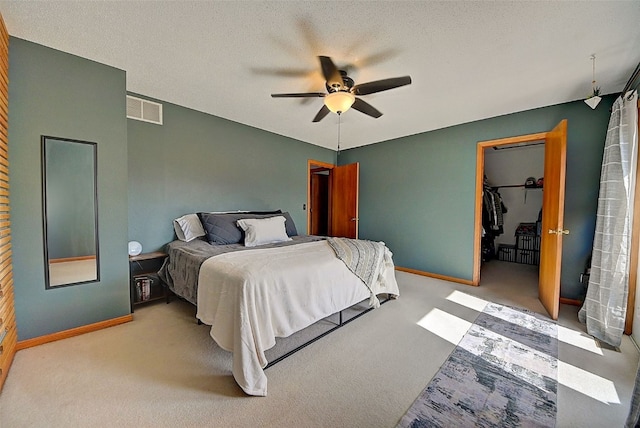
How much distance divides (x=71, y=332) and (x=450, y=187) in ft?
16.4

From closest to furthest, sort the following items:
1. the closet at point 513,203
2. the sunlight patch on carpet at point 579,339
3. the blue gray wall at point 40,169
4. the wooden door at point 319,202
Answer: the blue gray wall at point 40,169, the sunlight patch on carpet at point 579,339, the closet at point 513,203, the wooden door at point 319,202

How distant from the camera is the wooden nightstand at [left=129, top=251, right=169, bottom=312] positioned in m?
2.78

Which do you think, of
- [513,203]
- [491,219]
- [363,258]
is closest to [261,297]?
[363,258]

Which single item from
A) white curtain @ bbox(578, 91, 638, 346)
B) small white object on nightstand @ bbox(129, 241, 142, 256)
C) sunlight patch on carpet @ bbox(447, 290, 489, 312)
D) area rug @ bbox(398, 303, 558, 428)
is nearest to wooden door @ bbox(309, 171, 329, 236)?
sunlight patch on carpet @ bbox(447, 290, 489, 312)

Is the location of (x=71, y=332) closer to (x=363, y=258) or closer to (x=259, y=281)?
(x=259, y=281)

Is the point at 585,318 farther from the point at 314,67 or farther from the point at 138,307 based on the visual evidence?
the point at 138,307

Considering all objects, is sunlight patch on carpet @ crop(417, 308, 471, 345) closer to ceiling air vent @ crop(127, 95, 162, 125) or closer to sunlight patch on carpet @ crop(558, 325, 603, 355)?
sunlight patch on carpet @ crop(558, 325, 603, 355)

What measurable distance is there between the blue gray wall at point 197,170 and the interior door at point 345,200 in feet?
3.25

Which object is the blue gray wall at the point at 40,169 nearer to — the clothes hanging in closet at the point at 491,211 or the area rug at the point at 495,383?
the area rug at the point at 495,383

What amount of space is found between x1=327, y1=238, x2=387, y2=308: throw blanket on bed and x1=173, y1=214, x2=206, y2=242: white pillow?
181cm

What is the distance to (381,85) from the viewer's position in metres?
2.18

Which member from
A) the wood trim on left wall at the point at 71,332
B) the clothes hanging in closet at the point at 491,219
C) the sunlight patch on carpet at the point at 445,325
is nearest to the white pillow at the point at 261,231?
the wood trim on left wall at the point at 71,332

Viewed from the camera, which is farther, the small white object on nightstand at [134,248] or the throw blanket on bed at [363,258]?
the small white object on nightstand at [134,248]

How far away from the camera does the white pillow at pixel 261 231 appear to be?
10.0 ft
